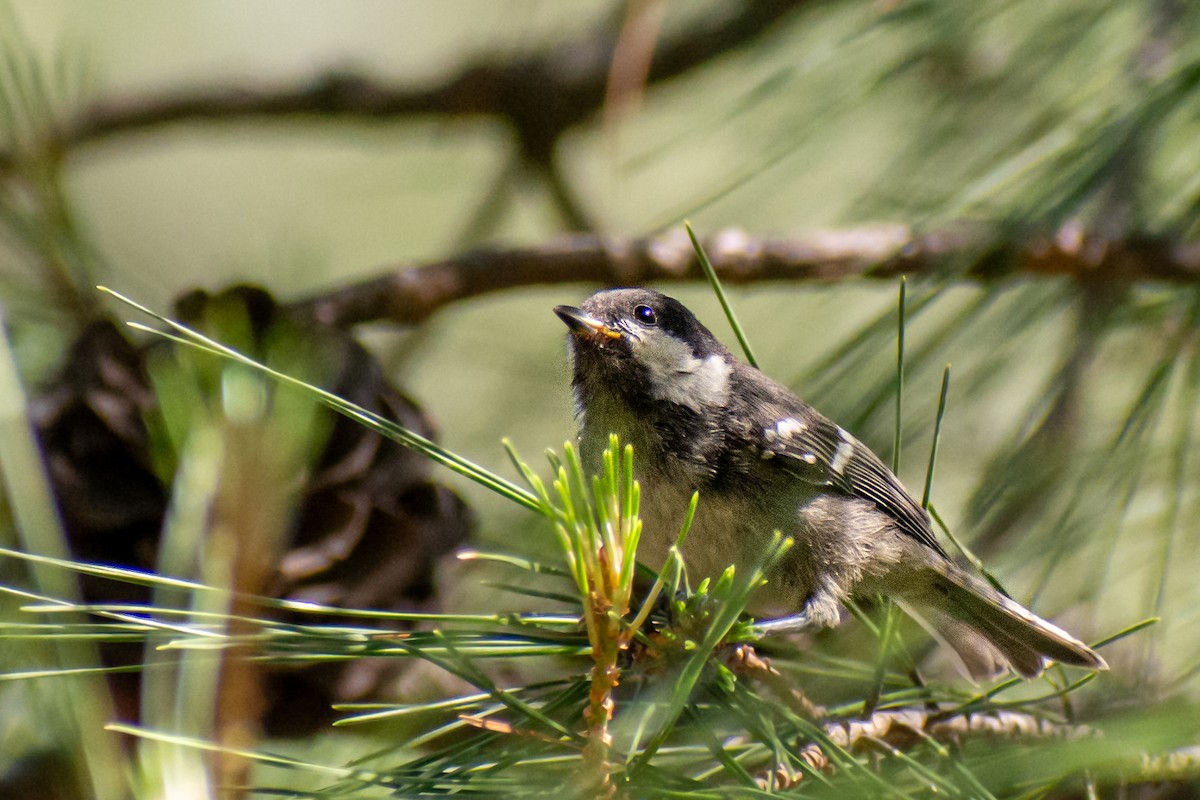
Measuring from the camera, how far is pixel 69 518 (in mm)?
1364

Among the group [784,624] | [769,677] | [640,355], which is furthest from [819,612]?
[640,355]

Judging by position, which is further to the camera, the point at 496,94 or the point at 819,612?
the point at 496,94

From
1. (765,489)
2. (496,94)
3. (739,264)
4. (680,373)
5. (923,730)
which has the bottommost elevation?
(923,730)

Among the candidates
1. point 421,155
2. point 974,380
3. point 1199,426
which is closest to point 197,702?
point 974,380

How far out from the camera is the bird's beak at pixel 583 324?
1.52 meters

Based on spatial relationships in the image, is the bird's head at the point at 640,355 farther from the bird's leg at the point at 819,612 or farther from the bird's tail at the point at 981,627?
the bird's tail at the point at 981,627

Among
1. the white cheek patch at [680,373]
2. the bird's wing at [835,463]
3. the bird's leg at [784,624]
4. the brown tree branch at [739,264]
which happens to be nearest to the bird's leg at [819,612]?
the bird's leg at [784,624]

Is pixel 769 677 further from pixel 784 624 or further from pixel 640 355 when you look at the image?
pixel 640 355

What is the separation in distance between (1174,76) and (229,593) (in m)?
1.14

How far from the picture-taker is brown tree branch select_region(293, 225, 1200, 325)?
1454 mm

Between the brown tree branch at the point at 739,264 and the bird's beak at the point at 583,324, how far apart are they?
0.29ft

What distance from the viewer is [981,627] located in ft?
5.28

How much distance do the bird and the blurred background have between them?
2.9 inches

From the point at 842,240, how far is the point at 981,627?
2.01 feet
